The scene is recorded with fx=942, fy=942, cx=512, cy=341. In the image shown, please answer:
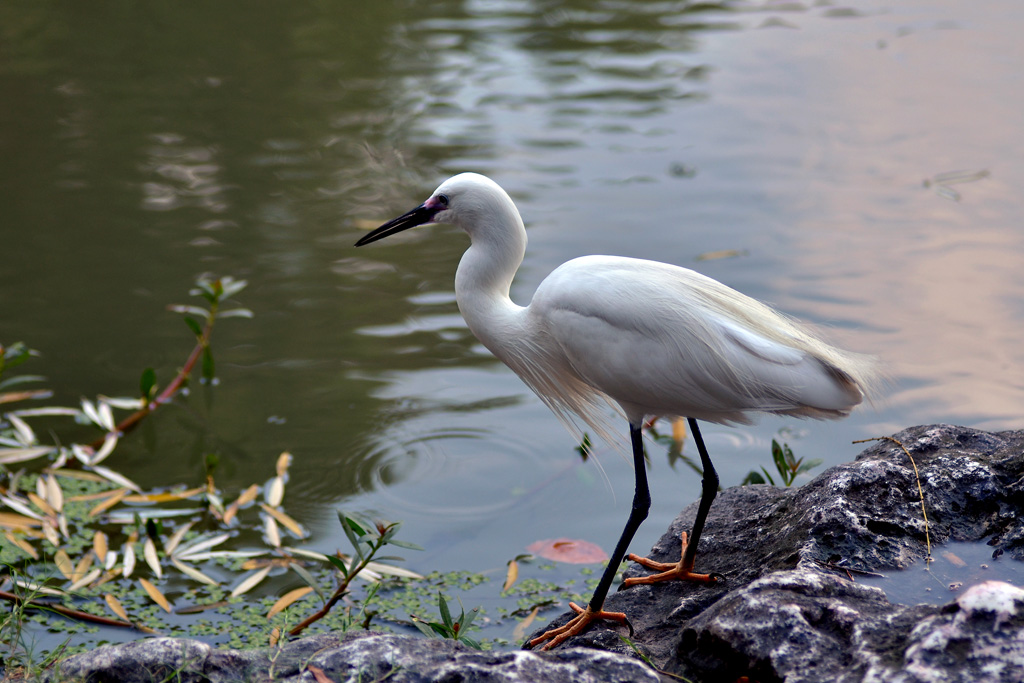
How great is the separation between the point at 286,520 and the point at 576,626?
1.72 meters

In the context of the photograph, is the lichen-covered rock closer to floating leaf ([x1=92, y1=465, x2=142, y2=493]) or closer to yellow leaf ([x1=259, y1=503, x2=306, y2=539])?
yellow leaf ([x1=259, y1=503, x2=306, y2=539])

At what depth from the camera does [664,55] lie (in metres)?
9.06

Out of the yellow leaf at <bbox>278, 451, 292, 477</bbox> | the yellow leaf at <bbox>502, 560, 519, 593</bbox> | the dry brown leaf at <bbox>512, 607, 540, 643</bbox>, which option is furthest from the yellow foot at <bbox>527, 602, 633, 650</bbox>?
the yellow leaf at <bbox>278, 451, 292, 477</bbox>

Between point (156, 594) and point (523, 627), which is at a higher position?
point (156, 594)

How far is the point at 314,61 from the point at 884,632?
320 inches

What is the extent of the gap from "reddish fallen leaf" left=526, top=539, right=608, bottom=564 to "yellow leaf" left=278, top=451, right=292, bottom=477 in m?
1.22

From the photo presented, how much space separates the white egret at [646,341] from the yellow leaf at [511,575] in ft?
2.36

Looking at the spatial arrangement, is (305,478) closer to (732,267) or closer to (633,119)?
(732,267)

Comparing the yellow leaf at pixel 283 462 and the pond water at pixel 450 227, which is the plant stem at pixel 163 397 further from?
the yellow leaf at pixel 283 462

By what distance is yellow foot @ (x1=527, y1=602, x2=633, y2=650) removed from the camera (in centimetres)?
276

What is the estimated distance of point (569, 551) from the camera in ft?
12.8

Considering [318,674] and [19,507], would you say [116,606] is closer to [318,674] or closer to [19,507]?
[19,507]

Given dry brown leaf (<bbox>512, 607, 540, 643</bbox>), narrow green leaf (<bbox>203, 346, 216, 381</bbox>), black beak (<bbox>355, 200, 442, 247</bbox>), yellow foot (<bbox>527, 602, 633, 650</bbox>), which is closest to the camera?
yellow foot (<bbox>527, 602, 633, 650</bbox>)

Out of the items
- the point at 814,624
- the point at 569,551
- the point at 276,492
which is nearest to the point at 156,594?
the point at 276,492
